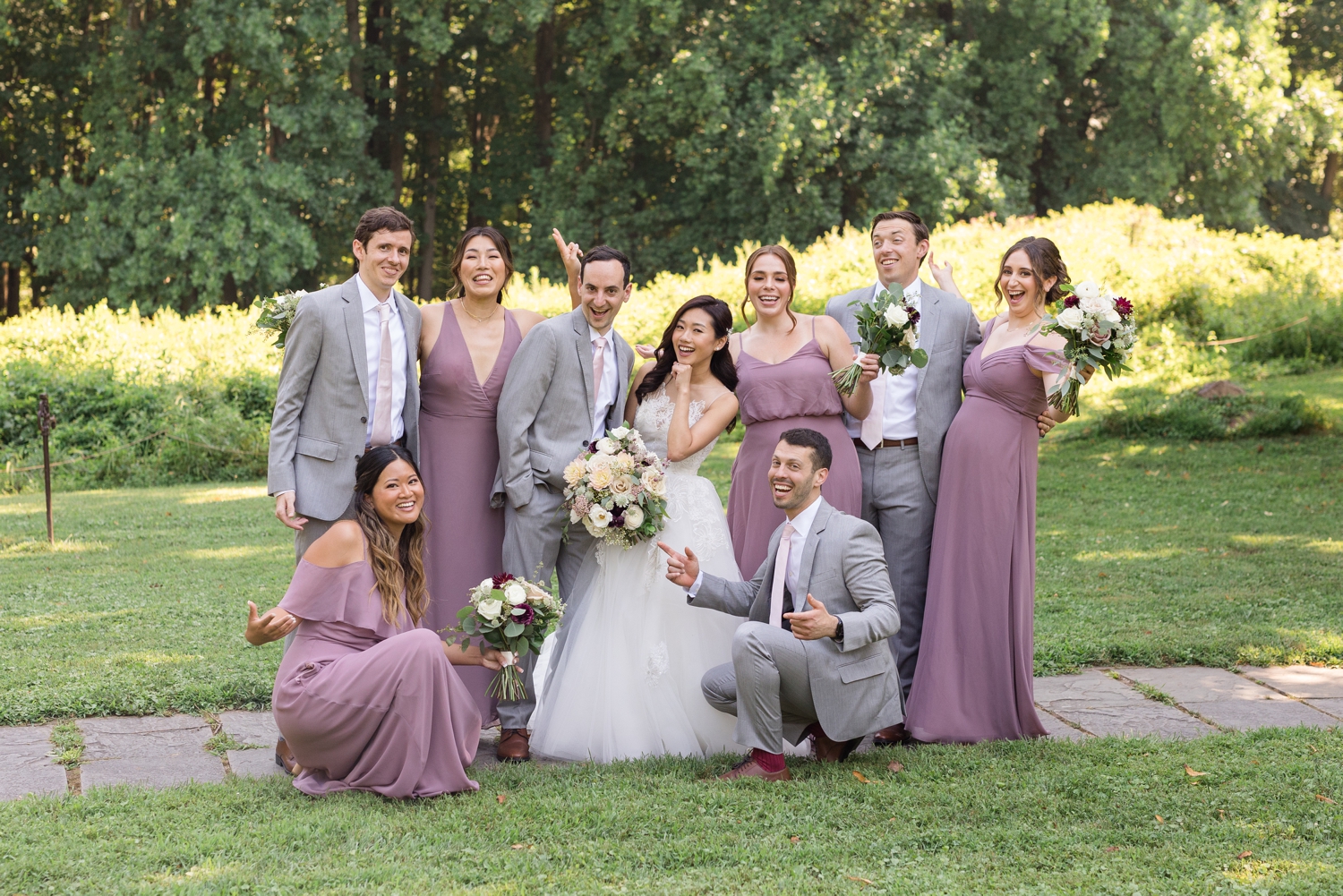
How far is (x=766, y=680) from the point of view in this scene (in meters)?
4.75

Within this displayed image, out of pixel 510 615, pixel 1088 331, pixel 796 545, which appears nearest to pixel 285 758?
pixel 510 615

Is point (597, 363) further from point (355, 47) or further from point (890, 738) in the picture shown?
point (355, 47)

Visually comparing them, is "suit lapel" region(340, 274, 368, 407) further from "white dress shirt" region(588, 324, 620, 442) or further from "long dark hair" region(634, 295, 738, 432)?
"long dark hair" region(634, 295, 738, 432)

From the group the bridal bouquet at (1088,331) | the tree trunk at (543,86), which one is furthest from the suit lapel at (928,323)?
the tree trunk at (543,86)

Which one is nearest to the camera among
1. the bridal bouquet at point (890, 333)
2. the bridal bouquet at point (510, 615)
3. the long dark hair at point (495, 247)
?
the bridal bouquet at point (510, 615)

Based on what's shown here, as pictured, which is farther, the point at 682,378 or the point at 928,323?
the point at 928,323

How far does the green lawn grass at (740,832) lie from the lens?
3.78m

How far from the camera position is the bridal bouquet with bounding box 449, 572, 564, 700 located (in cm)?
464

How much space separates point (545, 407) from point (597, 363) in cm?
32

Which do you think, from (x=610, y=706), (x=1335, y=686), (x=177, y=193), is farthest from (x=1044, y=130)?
(x=610, y=706)

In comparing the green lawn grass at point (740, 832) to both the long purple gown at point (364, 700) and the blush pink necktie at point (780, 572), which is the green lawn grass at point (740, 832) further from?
the blush pink necktie at point (780, 572)

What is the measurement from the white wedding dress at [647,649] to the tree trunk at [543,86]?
939 inches

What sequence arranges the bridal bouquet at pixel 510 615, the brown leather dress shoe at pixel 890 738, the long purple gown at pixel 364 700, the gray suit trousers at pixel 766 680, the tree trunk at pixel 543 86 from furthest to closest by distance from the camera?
1. the tree trunk at pixel 543 86
2. the brown leather dress shoe at pixel 890 738
3. the gray suit trousers at pixel 766 680
4. the bridal bouquet at pixel 510 615
5. the long purple gown at pixel 364 700

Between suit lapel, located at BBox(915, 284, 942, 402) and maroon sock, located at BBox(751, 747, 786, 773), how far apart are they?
5.83ft
